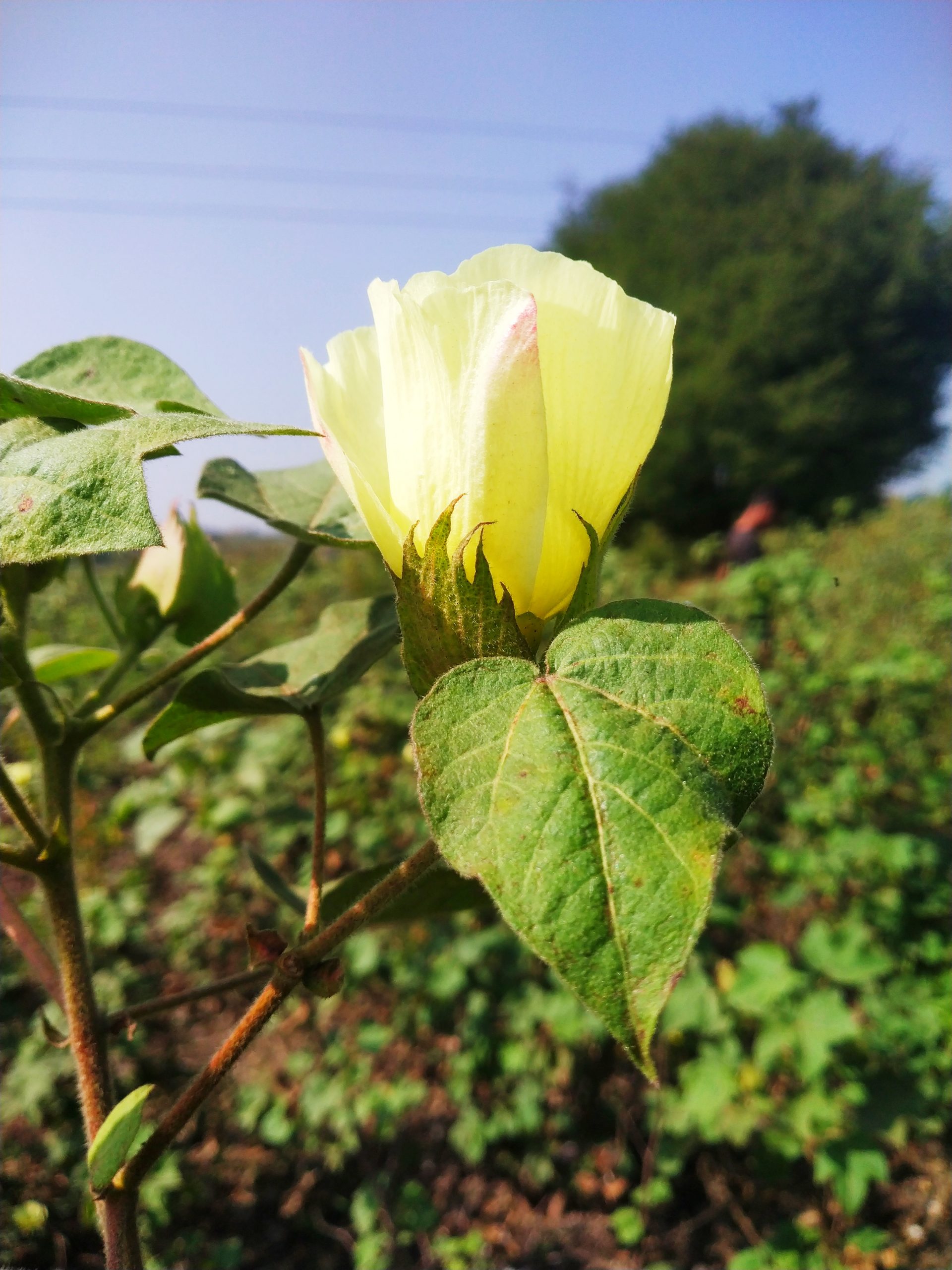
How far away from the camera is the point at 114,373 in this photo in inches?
17.1

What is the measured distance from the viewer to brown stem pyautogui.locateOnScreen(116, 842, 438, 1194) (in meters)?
0.29

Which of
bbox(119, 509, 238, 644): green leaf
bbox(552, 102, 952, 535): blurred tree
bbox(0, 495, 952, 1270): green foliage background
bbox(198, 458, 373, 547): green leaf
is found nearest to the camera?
bbox(198, 458, 373, 547): green leaf

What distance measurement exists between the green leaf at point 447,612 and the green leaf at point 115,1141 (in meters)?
0.18

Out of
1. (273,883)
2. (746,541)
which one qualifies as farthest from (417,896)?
(746,541)

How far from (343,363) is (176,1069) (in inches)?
72.0

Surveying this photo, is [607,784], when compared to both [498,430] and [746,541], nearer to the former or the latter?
[498,430]

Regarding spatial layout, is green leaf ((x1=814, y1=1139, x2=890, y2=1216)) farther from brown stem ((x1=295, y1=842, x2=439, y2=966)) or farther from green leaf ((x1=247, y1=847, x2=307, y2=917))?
brown stem ((x1=295, y1=842, x2=439, y2=966))

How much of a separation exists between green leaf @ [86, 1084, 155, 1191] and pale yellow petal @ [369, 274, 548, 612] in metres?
0.23

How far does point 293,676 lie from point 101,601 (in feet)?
0.46

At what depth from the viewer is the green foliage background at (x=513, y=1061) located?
143cm

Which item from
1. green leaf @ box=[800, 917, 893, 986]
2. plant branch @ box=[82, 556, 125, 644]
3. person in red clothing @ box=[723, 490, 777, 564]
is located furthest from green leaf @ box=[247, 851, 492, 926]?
person in red clothing @ box=[723, 490, 777, 564]

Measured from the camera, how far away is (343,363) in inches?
12.5

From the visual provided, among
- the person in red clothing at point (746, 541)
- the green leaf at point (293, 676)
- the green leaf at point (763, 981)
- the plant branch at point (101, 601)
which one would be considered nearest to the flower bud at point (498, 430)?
the green leaf at point (293, 676)

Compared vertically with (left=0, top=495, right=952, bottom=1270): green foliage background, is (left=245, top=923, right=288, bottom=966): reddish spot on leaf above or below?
above
